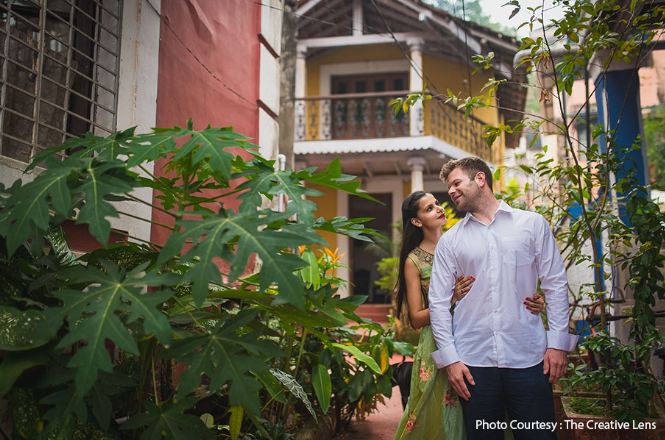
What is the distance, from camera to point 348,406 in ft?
13.9

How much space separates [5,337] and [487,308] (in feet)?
6.13

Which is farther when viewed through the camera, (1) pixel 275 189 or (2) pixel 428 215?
(2) pixel 428 215

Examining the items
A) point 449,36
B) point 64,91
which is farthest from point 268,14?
point 449,36

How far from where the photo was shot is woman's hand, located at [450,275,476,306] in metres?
2.57

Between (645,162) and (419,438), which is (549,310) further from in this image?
(645,162)

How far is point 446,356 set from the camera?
8.18 feet

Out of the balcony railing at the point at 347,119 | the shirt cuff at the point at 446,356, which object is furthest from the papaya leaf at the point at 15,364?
the balcony railing at the point at 347,119

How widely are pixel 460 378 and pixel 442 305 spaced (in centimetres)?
33

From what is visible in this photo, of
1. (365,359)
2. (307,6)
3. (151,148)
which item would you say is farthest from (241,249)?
(307,6)

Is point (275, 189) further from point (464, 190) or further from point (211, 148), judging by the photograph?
point (464, 190)

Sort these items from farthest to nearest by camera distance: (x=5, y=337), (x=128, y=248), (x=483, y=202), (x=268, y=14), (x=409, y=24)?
1. (x=409, y=24)
2. (x=268, y=14)
3. (x=483, y=202)
4. (x=128, y=248)
5. (x=5, y=337)

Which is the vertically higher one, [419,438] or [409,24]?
[409,24]

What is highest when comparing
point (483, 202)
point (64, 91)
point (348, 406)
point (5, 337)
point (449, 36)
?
point (449, 36)

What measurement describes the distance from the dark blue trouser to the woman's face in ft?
3.63
